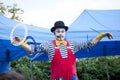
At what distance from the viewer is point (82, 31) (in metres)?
4.44

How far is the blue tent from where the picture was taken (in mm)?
4049

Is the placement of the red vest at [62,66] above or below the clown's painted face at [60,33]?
below

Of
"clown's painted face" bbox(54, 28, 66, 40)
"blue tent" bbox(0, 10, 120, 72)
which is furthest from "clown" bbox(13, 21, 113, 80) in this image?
"blue tent" bbox(0, 10, 120, 72)

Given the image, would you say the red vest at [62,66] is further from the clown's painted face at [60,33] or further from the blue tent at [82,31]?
the blue tent at [82,31]

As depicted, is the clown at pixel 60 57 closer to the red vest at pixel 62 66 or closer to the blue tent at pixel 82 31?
the red vest at pixel 62 66

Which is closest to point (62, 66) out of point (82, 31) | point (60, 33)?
point (60, 33)

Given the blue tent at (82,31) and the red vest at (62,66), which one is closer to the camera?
the red vest at (62,66)

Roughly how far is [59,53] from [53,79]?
0.26 meters

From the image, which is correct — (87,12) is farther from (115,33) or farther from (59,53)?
(59,53)

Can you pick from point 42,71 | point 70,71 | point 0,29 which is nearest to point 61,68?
point 70,71

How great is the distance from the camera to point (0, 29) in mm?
3775

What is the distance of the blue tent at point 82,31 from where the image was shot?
13.3ft

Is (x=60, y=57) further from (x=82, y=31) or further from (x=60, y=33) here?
(x=82, y=31)

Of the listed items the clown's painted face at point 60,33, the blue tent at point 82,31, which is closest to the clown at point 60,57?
the clown's painted face at point 60,33
